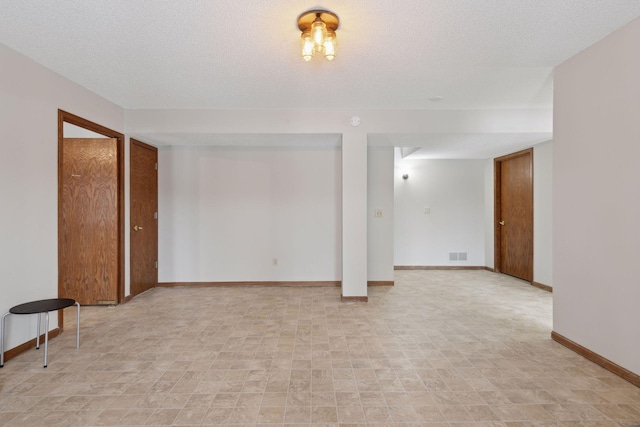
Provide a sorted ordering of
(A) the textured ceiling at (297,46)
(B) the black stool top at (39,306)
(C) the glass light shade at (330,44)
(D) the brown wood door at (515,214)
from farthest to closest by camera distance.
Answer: (D) the brown wood door at (515,214), (B) the black stool top at (39,306), (C) the glass light shade at (330,44), (A) the textured ceiling at (297,46)

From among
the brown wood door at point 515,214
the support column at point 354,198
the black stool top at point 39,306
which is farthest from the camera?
the brown wood door at point 515,214

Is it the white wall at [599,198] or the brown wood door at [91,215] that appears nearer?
the white wall at [599,198]

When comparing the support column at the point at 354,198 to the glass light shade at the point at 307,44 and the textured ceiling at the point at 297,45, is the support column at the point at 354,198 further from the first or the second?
the glass light shade at the point at 307,44

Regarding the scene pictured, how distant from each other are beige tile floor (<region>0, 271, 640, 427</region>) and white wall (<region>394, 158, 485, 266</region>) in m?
2.69

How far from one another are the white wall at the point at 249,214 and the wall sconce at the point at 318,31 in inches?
116

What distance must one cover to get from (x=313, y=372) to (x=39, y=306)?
232 cm

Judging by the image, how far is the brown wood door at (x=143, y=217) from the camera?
4.54 metres

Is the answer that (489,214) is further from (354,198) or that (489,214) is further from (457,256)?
(354,198)

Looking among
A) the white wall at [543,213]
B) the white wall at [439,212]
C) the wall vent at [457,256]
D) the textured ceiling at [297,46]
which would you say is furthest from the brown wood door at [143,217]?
the white wall at [543,213]

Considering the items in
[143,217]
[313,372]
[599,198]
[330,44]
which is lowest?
[313,372]

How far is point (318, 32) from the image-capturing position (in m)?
2.18

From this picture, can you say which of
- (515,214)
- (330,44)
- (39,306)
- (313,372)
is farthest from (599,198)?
(39,306)

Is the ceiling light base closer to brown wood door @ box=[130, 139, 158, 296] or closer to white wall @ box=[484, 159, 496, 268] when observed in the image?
brown wood door @ box=[130, 139, 158, 296]

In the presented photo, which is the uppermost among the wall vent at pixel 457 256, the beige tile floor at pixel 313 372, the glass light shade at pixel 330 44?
the glass light shade at pixel 330 44
